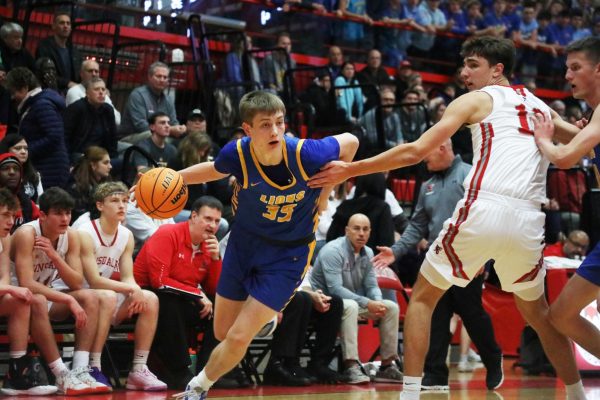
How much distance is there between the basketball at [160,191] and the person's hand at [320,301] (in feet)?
10.3

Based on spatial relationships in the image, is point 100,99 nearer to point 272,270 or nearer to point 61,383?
point 61,383

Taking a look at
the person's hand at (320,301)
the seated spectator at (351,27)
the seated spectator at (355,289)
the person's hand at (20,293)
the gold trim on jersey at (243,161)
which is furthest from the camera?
the seated spectator at (351,27)

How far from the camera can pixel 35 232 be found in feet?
25.1

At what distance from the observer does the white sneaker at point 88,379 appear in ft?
24.2

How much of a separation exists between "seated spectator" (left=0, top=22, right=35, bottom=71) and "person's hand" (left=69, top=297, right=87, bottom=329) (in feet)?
14.3

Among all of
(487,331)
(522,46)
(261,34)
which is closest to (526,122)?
(487,331)

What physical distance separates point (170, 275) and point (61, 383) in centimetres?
140

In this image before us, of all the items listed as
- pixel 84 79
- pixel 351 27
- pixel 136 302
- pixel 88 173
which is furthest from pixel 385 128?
pixel 136 302

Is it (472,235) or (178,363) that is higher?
(472,235)

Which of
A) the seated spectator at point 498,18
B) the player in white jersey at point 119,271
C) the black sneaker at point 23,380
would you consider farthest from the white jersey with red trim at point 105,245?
the seated spectator at point 498,18

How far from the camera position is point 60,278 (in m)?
7.96

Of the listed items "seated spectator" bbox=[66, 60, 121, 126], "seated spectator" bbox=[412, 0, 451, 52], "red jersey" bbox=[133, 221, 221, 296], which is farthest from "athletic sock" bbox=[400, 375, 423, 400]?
"seated spectator" bbox=[412, 0, 451, 52]

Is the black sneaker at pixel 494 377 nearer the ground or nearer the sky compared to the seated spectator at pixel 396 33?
nearer the ground

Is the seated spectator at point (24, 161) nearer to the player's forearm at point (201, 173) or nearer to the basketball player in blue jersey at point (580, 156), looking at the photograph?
the player's forearm at point (201, 173)
